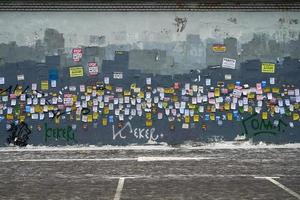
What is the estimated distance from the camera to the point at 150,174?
12727 millimetres

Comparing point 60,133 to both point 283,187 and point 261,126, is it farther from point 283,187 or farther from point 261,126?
point 283,187

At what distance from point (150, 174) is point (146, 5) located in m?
6.74

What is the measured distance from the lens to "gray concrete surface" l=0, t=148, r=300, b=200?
10445mm

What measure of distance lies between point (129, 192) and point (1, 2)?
9314 millimetres

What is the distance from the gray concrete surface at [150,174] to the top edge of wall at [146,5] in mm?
4233

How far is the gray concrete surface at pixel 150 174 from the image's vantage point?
10.4 metres

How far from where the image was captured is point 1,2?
A: 17.6 metres

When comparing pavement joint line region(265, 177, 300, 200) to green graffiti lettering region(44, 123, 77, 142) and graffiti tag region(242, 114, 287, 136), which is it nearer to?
graffiti tag region(242, 114, 287, 136)

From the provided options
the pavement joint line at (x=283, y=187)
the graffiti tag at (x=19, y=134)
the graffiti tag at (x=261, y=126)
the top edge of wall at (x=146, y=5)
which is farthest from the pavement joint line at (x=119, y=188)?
the top edge of wall at (x=146, y=5)

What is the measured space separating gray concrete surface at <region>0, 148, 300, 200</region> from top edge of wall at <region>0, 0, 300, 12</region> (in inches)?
167

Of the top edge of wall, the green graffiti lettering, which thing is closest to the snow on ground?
the green graffiti lettering

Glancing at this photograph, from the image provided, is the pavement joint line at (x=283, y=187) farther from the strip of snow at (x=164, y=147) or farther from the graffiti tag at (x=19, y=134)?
the graffiti tag at (x=19, y=134)

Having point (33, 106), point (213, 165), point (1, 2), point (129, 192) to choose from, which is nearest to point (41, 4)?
point (1, 2)

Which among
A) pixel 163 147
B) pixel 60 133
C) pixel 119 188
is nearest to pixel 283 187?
pixel 119 188
